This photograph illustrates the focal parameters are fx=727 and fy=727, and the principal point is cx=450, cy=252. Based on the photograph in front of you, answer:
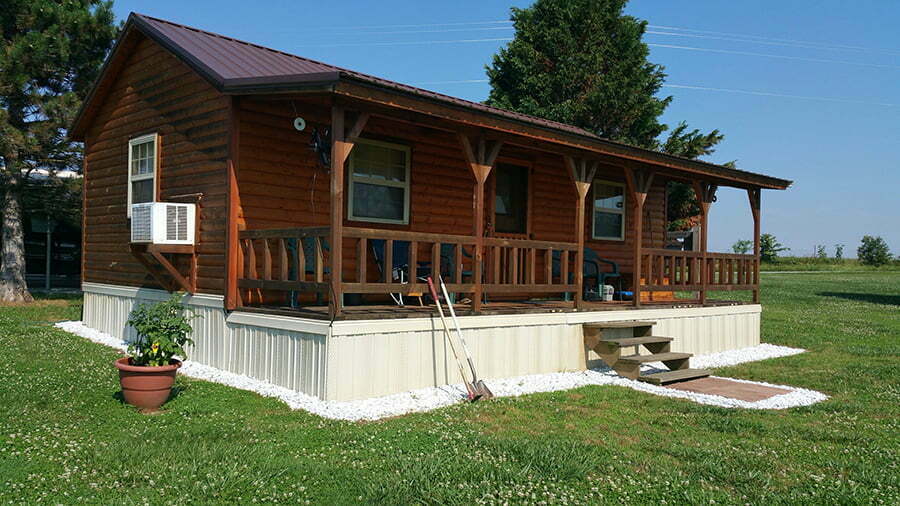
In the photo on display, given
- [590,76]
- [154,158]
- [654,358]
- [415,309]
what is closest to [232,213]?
[415,309]

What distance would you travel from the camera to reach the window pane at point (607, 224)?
42.2ft

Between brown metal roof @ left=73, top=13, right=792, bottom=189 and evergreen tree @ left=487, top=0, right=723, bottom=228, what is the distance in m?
14.9

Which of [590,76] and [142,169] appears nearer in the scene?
[142,169]

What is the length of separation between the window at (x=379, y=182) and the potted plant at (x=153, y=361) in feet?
9.99

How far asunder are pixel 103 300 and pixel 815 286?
2937 centimetres

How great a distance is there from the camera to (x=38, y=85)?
1708 centimetres

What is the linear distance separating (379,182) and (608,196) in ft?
17.1

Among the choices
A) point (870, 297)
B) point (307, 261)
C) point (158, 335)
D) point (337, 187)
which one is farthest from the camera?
point (870, 297)

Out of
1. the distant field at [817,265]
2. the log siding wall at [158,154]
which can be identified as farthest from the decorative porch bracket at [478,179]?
the distant field at [817,265]

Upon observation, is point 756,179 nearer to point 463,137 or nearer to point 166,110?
point 463,137

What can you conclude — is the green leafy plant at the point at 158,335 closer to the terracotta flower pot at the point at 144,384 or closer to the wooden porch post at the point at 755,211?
the terracotta flower pot at the point at 144,384

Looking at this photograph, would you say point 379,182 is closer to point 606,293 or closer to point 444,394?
point 444,394

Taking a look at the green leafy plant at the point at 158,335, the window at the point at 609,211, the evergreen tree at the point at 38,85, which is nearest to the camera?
the green leafy plant at the point at 158,335

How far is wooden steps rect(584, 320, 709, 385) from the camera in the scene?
8.77 m
